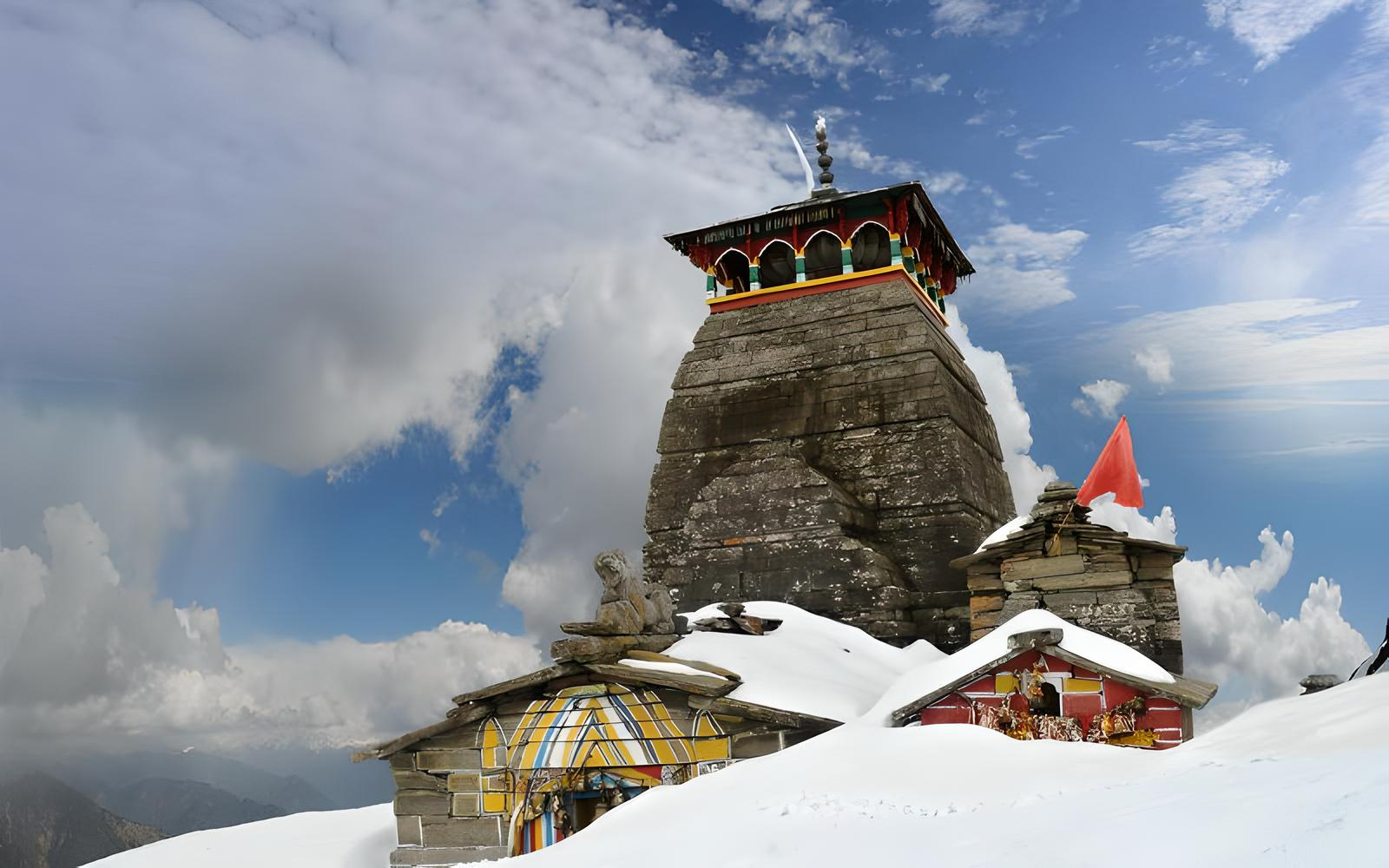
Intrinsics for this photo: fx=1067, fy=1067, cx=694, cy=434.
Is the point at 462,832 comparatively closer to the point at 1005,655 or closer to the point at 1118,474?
the point at 1005,655

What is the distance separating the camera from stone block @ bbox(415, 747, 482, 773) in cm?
1254

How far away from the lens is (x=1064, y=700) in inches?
465

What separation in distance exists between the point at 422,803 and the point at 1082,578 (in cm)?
890

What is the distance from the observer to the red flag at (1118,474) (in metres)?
13.9

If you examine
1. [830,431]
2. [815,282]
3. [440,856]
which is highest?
[815,282]

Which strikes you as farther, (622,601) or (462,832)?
(622,601)

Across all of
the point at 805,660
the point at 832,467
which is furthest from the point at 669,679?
the point at 832,467

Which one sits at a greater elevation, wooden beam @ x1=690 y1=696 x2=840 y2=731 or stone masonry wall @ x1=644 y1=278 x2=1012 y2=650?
stone masonry wall @ x1=644 y1=278 x2=1012 y2=650

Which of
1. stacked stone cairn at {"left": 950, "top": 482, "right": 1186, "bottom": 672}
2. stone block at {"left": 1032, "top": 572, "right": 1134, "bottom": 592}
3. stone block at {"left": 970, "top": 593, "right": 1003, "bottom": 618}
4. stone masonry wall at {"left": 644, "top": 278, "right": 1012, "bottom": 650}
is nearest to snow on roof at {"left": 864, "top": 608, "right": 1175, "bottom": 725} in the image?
stacked stone cairn at {"left": 950, "top": 482, "right": 1186, "bottom": 672}

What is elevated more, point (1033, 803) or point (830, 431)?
point (830, 431)

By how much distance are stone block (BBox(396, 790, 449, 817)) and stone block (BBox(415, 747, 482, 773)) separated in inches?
11.7

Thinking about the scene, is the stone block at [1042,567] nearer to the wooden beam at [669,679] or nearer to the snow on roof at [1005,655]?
the snow on roof at [1005,655]

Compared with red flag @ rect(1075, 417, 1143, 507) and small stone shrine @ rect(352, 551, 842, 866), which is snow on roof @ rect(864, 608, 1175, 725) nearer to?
small stone shrine @ rect(352, 551, 842, 866)

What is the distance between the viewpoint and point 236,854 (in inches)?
577
